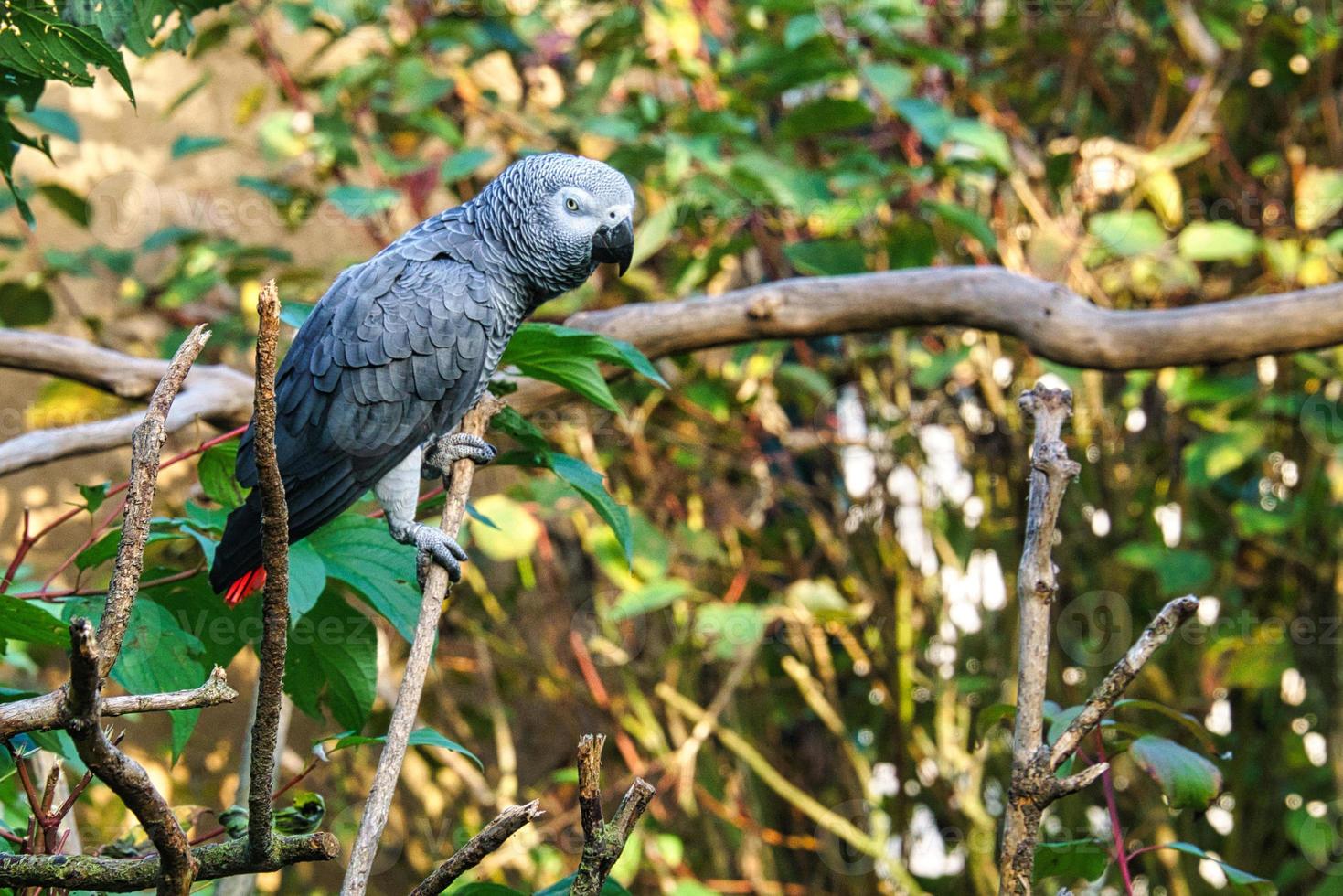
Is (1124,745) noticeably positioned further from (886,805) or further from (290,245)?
(290,245)

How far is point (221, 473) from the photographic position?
2.91 feet

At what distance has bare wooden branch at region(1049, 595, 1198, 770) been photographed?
0.57 m

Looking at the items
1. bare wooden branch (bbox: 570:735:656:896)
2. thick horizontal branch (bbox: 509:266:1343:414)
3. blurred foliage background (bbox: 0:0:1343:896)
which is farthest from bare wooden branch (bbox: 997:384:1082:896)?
blurred foliage background (bbox: 0:0:1343:896)

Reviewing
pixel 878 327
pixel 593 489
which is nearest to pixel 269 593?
pixel 593 489

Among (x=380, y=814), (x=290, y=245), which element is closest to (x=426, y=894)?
(x=380, y=814)

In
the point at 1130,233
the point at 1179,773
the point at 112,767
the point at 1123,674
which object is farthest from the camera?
the point at 1130,233

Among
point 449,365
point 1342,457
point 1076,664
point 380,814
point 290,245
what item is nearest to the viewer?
point 380,814

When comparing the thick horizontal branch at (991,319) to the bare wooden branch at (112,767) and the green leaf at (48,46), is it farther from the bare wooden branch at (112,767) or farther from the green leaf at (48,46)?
the bare wooden branch at (112,767)

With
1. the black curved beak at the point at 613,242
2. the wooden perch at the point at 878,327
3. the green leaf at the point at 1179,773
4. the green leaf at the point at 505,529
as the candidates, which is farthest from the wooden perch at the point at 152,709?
the green leaf at the point at 505,529

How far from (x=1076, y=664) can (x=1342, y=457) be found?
0.59m

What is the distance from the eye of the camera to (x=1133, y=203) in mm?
1983

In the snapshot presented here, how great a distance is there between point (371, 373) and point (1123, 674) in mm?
682

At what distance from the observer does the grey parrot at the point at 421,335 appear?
100 cm

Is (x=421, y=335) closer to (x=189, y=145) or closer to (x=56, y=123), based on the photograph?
(x=56, y=123)
